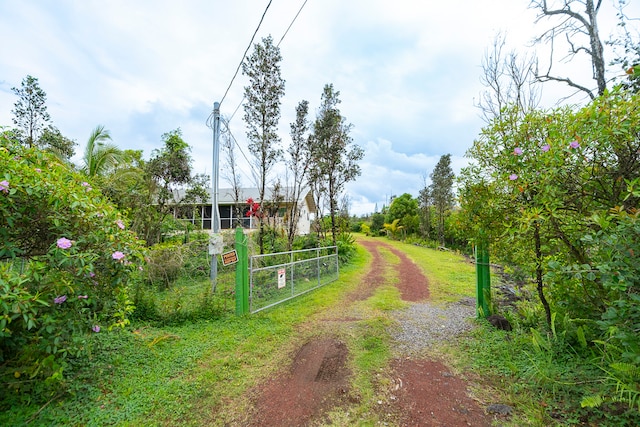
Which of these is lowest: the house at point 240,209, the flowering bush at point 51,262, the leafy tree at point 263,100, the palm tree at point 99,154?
the flowering bush at point 51,262

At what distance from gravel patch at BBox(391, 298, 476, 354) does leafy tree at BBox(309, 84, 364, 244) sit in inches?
237

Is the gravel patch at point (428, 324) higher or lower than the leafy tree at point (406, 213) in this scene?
lower

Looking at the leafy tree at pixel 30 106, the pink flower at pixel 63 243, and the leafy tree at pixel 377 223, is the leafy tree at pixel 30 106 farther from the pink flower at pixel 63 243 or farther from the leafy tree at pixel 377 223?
the leafy tree at pixel 377 223

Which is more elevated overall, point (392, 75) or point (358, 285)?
point (392, 75)

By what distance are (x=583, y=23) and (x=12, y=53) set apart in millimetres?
12508

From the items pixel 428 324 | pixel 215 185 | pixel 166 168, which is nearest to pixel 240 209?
pixel 166 168

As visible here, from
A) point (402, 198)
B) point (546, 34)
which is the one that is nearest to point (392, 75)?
point (546, 34)

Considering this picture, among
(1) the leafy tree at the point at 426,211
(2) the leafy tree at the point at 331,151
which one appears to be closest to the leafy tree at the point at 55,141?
(2) the leafy tree at the point at 331,151

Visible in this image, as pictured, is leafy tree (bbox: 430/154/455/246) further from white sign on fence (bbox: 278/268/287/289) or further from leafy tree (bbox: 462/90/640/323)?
leafy tree (bbox: 462/90/640/323)

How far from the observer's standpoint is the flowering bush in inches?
85.7

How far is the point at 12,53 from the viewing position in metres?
5.14

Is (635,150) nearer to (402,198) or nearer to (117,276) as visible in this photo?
(117,276)

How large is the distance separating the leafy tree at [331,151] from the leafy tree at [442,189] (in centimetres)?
948

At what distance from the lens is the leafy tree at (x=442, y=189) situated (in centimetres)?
1867
